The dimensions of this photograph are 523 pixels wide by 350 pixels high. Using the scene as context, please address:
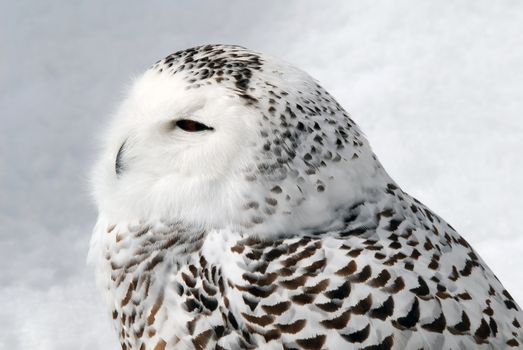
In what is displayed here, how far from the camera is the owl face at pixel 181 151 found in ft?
6.91

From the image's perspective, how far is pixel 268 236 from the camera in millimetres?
2107

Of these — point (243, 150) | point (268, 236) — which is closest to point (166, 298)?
point (268, 236)

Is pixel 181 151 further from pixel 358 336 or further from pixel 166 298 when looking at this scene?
pixel 358 336

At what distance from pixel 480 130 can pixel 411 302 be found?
2613mm

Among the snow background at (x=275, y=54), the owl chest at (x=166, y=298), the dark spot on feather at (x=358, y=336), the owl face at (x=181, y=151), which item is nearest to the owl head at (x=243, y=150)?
the owl face at (x=181, y=151)

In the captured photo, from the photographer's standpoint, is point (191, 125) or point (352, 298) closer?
point (352, 298)

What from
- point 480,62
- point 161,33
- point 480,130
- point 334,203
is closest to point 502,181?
point 480,130

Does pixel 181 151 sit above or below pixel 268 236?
above

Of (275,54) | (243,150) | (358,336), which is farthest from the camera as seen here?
(275,54)

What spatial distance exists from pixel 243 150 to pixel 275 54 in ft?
9.04

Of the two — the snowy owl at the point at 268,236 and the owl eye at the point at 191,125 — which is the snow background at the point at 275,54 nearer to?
the snowy owl at the point at 268,236

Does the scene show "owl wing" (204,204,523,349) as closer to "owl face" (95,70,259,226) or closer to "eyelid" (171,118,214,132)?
"owl face" (95,70,259,226)

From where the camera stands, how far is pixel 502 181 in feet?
13.8

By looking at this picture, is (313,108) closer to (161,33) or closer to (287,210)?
(287,210)
